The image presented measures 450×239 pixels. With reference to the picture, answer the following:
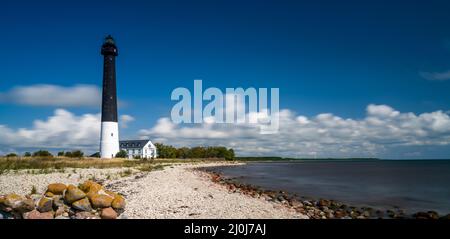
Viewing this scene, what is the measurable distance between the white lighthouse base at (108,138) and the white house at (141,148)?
3660cm

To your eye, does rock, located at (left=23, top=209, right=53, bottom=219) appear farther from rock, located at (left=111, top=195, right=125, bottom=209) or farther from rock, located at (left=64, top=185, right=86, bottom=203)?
rock, located at (left=111, top=195, right=125, bottom=209)

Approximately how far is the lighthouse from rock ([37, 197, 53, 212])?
38283 mm

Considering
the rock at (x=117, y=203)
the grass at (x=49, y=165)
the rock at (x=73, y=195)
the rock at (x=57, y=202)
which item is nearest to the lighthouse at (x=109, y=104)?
the grass at (x=49, y=165)

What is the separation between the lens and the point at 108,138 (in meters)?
48.2

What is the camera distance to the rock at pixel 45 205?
35.9 feet

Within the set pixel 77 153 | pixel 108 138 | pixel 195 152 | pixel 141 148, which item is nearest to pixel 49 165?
pixel 108 138

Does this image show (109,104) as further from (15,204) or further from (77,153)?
(15,204)

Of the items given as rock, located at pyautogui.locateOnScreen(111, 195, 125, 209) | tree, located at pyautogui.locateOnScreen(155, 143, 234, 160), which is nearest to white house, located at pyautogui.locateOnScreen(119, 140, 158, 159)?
tree, located at pyautogui.locateOnScreen(155, 143, 234, 160)

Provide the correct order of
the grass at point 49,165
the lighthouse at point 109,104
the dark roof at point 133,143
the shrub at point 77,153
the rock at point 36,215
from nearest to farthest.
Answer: the rock at point 36,215 → the grass at point 49,165 → the lighthouse at point 109,104 → the shrub at point 77,153 → the dark roof at point 133,143

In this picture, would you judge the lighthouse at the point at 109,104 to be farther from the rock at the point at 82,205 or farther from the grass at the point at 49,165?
the rock at the point at 82,205
